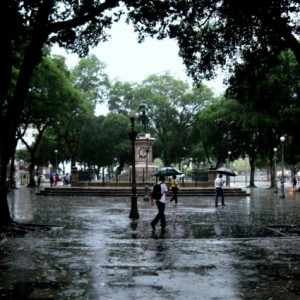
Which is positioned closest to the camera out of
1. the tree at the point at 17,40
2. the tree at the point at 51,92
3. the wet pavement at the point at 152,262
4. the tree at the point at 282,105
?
the wet pavement at the point at 152,262

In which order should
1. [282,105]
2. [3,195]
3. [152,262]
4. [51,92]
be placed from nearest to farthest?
[152,262]
[3,195]
[51,92]
[282,105]

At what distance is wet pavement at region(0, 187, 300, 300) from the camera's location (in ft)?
23.0

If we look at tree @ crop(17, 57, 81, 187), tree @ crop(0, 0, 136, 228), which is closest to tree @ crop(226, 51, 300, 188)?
tree @ crop(17, 57, 81, 187)

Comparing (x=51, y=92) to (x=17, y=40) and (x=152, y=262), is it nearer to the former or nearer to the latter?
(x=17, y=40)

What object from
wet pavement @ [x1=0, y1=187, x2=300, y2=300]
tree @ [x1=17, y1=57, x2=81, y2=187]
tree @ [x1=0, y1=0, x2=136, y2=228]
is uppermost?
tree @ [x1=17, y1=57, x2=81, y2=187]

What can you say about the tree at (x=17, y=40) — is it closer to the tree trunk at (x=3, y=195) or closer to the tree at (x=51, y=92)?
the tree trunk at (x=3, y=195)

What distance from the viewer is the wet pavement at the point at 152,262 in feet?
23.0

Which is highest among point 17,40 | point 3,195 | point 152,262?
point 17,40

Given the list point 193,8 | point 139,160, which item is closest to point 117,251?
point 193,8

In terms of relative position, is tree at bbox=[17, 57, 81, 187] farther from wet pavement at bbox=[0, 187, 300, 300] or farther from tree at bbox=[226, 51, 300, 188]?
wet pavement at bbox=[0, 187, 300, 300]

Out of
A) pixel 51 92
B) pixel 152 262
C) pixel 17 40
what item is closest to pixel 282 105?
pixel 51 92

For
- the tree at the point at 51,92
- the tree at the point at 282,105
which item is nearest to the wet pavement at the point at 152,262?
the tree at the point at 282,105

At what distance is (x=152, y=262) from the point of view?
9.21m

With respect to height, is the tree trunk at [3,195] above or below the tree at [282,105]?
below
